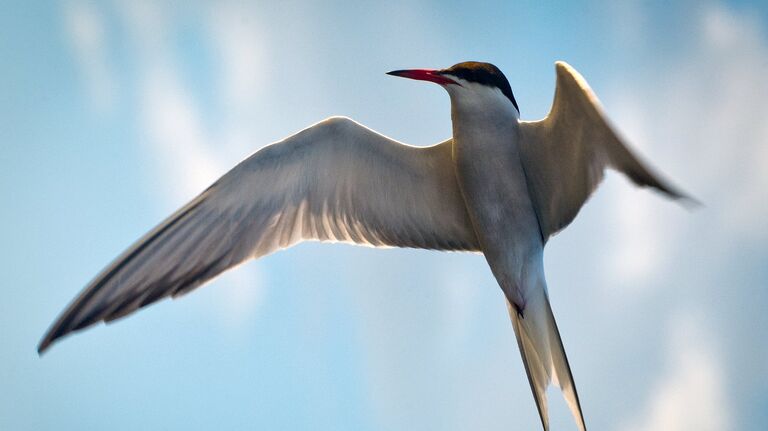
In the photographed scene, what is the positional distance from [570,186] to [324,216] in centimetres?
121

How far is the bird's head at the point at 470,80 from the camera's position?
3742 millimetres

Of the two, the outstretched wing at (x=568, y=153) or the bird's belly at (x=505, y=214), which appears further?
the bird's belly at (x=505, y=214)

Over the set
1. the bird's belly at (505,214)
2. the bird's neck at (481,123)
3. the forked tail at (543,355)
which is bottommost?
the forked tail at (543,355)

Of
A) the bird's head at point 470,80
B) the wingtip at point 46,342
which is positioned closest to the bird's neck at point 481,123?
the bird's head at point 470,80

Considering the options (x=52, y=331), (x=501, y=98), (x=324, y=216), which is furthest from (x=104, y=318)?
(x=501, y=98)

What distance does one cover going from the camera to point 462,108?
3.73 m

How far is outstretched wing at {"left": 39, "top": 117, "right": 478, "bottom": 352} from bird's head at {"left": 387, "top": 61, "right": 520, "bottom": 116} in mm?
318

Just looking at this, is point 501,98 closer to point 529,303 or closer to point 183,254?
point 529,303

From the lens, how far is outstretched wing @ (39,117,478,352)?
147 inches

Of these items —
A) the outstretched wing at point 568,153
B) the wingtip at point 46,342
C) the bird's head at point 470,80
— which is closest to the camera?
the wingtip at point 46,342

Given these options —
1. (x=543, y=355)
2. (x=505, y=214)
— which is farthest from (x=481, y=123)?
(x=543, y=355)

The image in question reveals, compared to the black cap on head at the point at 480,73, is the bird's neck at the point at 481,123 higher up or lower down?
lower down

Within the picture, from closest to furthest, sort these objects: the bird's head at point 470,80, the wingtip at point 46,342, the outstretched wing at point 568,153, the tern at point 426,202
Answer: the wingtip at point 46,342
the outstretched wing at point 568,153
the tern at point 426,202
the bird's head at point 470,80

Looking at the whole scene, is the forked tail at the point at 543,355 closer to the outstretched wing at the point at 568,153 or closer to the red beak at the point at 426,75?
the outstretched wing at the point at 568,153
